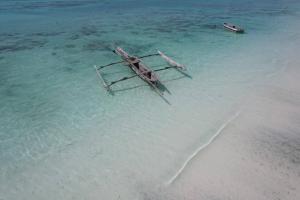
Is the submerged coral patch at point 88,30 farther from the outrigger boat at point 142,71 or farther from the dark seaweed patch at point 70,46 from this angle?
the outrigger boat at point 142,71

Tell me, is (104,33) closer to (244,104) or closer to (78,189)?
(244,104)

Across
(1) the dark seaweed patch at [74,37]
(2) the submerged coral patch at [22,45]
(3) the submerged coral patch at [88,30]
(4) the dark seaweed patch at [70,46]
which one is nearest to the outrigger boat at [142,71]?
(4) the dark seaweed patch at [70,46]

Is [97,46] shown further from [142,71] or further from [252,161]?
[252,161]

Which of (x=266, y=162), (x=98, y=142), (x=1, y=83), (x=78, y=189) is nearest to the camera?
(x=78, y=189)

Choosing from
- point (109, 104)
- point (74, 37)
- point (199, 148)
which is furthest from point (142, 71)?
point (74, 37)

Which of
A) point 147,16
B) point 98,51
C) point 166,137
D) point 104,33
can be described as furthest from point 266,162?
point 147,16

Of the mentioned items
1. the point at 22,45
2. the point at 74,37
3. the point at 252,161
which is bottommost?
the point at 252,161

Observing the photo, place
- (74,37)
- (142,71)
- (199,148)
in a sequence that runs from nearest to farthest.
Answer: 1. (199,148)
2. (142,71)
3. (74,37)

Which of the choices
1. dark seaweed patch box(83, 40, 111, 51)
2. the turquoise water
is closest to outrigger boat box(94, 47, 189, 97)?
the turquoise water
